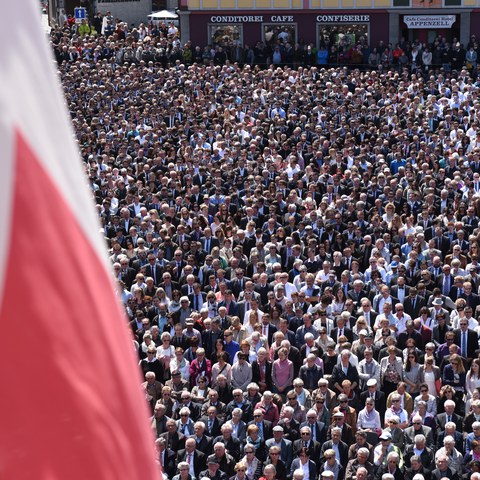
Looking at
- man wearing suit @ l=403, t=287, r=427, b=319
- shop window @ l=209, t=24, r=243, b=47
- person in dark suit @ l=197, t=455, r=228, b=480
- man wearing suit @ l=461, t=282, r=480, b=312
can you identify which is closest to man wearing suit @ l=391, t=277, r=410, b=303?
man wearing suit @ l=403, t=287, r=427, b=319

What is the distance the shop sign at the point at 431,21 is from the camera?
5097cm

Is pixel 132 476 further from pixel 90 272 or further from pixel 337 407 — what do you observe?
pixel 337 407

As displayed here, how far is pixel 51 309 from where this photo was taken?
249 cm

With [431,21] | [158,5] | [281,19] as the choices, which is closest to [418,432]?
[431,21]

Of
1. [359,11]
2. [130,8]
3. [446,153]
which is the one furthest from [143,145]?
[130,8]

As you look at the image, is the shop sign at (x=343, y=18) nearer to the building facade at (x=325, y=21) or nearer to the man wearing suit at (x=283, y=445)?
the building facade at (x=325, y=21)

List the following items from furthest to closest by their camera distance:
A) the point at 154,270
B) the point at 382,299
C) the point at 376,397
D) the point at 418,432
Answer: the point at 154,270
the point at 382,299
the point at 376,397
the point at 418,432

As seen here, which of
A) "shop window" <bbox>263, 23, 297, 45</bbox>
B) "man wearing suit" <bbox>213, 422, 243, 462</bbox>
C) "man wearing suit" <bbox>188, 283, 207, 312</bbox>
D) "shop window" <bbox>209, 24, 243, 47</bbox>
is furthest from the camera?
"shop window" <bbox>209, 24, 243, 47</bbox>

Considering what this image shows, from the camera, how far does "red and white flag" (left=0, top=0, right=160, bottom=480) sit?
238cm

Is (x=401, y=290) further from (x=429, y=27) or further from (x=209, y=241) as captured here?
(x=429, y=27)

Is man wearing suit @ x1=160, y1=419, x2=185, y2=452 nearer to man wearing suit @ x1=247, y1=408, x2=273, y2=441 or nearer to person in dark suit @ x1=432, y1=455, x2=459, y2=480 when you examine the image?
man wearing suit @ x1=247, y1=408, x2=273, y2=441

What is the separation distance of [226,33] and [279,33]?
7.67ft

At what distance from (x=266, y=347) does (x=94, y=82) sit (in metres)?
23.0

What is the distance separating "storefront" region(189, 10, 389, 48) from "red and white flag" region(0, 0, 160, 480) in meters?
49.3
